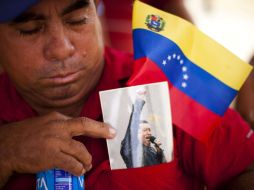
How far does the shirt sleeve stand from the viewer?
1056 mm

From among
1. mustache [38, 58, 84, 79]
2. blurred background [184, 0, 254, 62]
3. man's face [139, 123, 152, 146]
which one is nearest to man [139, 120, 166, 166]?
man's face [139, 123, 152, 146]

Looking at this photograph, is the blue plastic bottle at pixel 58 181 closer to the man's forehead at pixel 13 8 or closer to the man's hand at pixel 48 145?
the man's hand at pixel 48 145

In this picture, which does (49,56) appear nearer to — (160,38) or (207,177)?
(160,38)

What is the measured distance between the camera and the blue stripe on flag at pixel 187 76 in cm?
102

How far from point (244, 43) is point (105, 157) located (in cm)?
268

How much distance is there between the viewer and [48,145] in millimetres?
918

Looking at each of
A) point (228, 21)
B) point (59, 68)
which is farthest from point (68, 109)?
point (228, 21)

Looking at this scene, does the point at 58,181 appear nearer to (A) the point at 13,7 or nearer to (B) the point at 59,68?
(B) the point at 59,68

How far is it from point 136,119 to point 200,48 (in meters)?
0.24

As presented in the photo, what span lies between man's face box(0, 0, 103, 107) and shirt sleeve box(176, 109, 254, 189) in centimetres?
28

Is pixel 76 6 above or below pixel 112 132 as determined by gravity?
above

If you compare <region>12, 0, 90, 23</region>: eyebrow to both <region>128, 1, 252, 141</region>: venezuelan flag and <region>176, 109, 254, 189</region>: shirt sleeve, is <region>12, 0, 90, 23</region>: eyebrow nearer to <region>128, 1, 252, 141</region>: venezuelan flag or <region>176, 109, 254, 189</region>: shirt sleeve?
<region>128, 1, 252, 141</region>: venezuelan flag

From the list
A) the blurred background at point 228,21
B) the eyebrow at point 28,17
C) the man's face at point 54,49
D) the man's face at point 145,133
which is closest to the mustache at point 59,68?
the man's face at point 54,49

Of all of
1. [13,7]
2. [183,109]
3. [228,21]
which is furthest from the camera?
[228,21]
